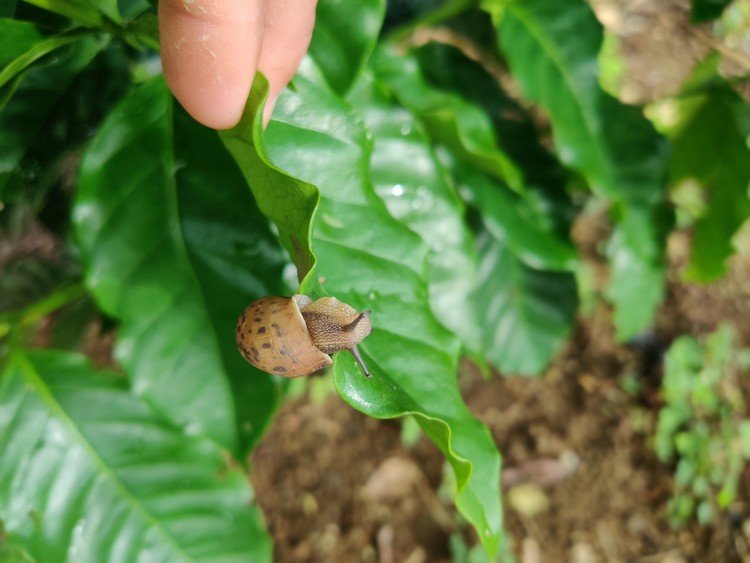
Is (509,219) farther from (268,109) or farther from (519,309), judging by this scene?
(268,109)

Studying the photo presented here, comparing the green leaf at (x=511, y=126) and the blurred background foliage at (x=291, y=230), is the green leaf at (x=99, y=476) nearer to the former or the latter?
the blurred background foliage at (x=291, y=230)

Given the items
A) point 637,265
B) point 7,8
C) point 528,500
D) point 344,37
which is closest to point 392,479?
point 528,500

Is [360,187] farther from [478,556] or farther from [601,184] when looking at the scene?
[478,556]

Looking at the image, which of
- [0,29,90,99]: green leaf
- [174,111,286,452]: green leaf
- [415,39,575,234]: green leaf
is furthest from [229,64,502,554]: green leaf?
[415,39,575,234]: green leaf

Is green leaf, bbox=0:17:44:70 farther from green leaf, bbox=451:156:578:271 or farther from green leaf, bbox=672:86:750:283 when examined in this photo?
green leaf, bbox=672:86:750:283

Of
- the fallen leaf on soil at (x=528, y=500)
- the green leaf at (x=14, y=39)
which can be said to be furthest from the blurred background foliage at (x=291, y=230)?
the fallen leaf on soil at (x=528, y=500)
